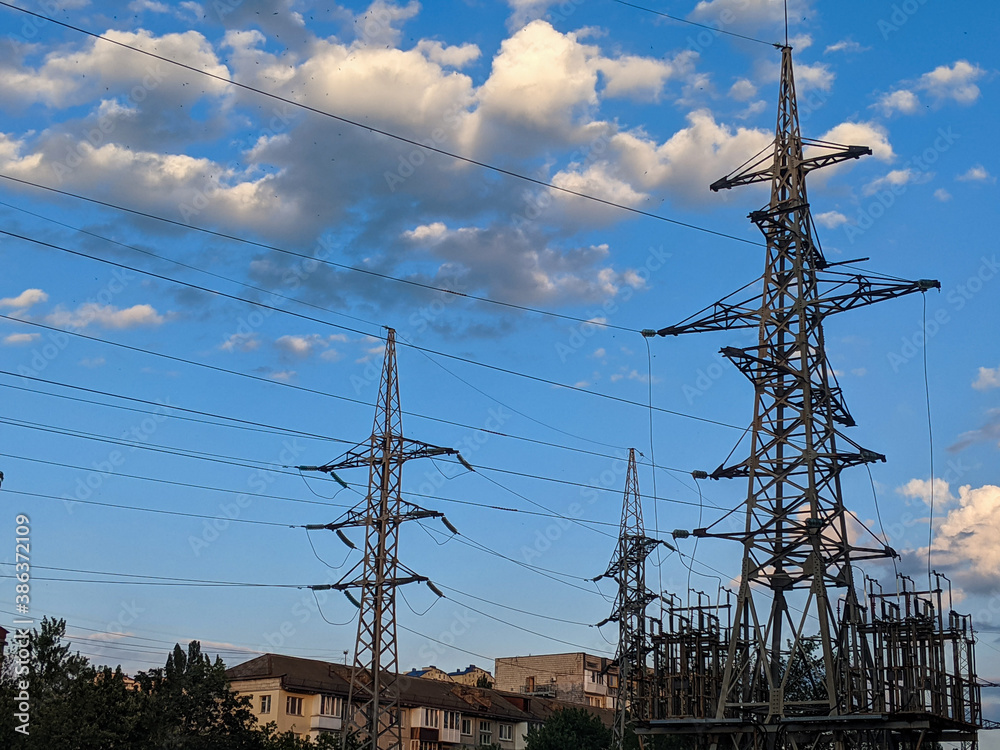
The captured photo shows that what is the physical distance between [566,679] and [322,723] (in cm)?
5769

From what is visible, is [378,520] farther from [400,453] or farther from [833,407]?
[833,407]

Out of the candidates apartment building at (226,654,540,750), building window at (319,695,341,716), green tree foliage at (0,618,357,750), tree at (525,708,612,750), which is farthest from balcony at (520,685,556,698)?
green tree foliage at (0,618,357,750)

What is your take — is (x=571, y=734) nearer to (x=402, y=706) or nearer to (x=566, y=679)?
(x=402, y=706)

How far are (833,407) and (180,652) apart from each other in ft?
119

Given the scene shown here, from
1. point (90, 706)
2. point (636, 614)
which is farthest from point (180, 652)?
point (636, 614)

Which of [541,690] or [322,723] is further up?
[541,690]

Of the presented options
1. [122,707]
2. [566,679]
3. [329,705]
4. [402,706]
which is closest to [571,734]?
[402,706]

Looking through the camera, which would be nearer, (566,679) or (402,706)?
(402,706)

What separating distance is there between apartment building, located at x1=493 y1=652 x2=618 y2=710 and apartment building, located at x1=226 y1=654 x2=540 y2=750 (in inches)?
1048

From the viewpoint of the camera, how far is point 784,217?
3691cm

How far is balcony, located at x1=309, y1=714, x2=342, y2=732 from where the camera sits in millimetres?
89438

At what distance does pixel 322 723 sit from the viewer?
295 ft

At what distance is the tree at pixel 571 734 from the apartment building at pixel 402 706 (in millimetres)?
10249

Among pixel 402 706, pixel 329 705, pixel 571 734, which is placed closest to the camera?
pixel 571 734
